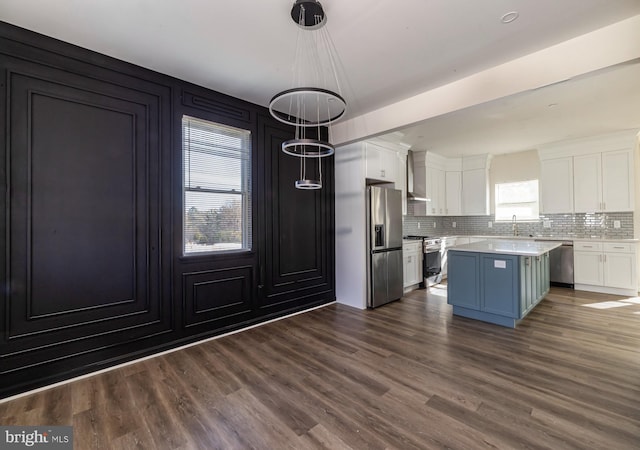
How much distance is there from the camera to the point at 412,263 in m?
5.44

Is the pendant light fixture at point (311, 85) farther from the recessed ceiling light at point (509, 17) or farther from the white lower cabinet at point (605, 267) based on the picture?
the white lower cabinet at point (605, 267)

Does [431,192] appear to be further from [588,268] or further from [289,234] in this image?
[289,234]

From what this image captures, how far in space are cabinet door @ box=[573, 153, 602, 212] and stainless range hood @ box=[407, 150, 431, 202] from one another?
2.65m

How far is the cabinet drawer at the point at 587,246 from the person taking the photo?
507 cm

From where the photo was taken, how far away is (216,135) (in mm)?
3449

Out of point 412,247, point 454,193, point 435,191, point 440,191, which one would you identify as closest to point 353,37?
point 412,247

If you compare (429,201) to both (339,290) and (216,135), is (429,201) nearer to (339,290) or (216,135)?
(339,290)

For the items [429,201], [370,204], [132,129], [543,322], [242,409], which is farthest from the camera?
[429,201]

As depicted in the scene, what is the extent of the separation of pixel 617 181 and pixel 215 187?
672 cm

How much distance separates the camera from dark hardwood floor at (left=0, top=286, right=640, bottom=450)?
1.79 metres

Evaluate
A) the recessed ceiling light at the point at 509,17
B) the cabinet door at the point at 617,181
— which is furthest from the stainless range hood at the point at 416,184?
the recessed ceiling light at the point at 509,17

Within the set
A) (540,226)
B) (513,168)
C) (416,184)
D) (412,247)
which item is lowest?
(412,247)

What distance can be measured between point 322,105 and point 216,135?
1.41 m

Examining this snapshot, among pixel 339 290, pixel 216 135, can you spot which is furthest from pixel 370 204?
pixel 216 135
